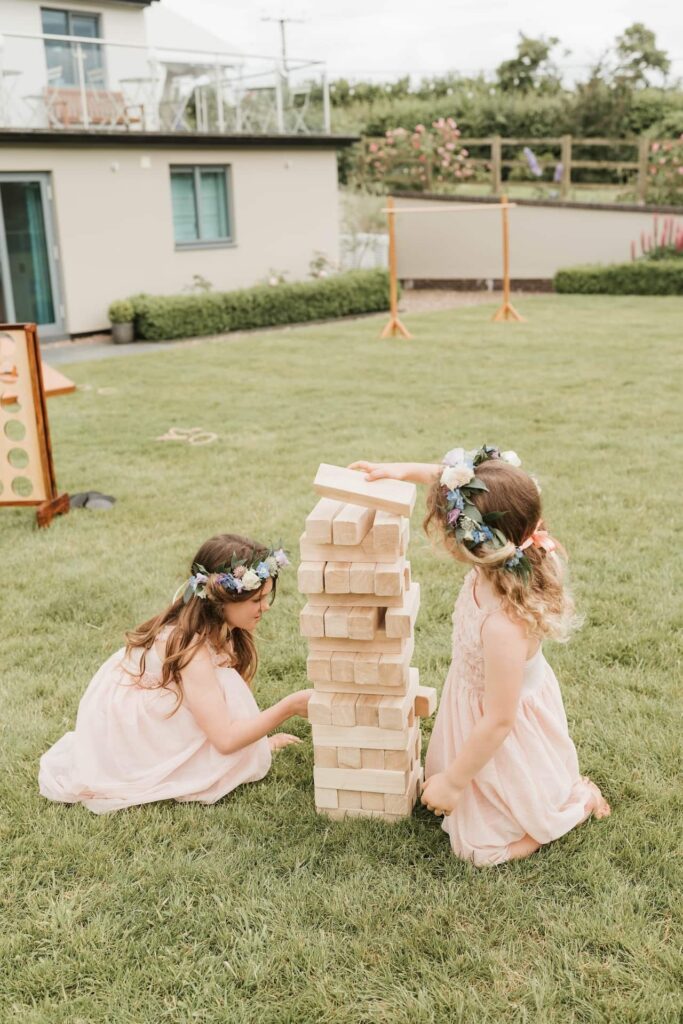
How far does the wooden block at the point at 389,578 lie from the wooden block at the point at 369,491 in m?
0.16

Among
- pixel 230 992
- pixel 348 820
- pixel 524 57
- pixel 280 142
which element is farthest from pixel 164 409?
pixel 524 57

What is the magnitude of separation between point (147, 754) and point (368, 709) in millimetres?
808

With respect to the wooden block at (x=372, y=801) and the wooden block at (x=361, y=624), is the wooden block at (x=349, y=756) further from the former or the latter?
the wooden block at (x=361, y=624)

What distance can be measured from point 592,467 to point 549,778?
430cm

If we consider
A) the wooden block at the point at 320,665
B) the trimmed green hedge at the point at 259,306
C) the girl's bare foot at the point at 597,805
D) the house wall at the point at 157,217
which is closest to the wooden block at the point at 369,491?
the wooden block at the point at 320,665

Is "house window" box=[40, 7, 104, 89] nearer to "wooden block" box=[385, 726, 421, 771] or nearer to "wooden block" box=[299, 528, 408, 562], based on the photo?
"wooden block" box=[299, 528, 408, 562]

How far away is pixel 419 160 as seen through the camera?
892 inches

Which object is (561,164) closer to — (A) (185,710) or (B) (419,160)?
(B) (419,160)

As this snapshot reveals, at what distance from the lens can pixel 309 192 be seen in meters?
19.0

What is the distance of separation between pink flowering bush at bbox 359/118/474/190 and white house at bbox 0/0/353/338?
3.99 metres

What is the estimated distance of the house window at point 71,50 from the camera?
1634 cm

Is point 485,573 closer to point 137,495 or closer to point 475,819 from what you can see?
point 475,819

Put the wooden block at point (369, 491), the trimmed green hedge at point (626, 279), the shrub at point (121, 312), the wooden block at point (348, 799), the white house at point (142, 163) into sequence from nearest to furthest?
the wooden block at point (369, 491) < the wooden block at point (348, 799) < the white house at point (142, 163) < the shrub at point (121, 312) < the trimmed green hedge at point (626, 279)

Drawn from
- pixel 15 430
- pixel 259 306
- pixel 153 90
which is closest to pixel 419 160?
pixel 153 90
